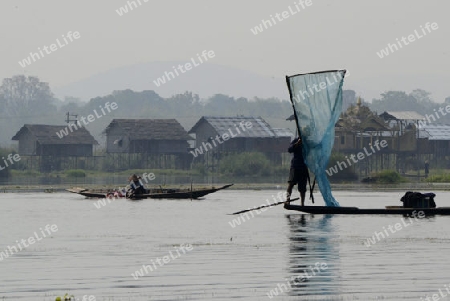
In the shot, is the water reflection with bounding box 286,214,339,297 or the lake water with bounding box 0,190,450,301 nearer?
the lake water with bounding box 0,190,450,301

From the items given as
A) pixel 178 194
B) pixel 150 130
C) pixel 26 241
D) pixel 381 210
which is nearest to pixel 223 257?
pixel 26 241

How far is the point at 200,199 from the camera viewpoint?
4581cm

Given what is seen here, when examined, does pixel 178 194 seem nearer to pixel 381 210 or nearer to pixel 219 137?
pixel 381 210

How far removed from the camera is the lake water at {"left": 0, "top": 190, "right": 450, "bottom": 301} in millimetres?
16172

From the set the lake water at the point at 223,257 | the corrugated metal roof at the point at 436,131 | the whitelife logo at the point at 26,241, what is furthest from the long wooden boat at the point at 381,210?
the corrugated metal roof at the point at 436,131

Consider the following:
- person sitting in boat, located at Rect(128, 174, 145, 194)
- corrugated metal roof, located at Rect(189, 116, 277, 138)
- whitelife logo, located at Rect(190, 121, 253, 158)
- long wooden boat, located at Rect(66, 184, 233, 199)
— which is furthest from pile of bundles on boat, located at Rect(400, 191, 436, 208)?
corrugated metal roof, located at Rect(189, 116, 277, 138)

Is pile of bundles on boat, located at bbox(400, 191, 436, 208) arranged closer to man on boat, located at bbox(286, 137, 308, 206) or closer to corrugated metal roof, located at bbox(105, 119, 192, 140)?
man on boat, located at bbox(286, 137, 308, 206)

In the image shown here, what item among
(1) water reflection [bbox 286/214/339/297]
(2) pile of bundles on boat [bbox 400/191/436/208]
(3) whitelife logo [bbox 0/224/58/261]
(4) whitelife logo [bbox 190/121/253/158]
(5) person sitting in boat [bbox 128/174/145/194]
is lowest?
(1) water reflection [bbox 286/214/339/297]

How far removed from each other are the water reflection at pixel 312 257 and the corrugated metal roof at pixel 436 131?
260 feet

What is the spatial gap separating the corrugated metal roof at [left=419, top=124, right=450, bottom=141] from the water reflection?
79.2m

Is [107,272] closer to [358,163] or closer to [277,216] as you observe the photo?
[277,216]

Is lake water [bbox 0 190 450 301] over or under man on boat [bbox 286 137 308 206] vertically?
under

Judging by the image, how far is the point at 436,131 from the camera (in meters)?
111

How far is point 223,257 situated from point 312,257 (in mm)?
1547
